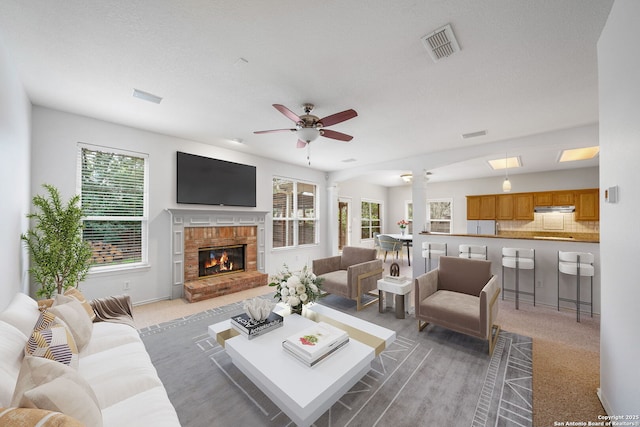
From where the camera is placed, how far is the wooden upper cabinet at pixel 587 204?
247 inches

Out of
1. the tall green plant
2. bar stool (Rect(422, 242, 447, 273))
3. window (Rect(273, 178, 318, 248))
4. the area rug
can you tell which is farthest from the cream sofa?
bar stool (Rect(422, 242, 447, 273))

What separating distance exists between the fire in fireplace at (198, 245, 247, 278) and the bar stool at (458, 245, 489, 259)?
172 inches

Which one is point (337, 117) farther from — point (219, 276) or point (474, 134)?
point (219, 276)

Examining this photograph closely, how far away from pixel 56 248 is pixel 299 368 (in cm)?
301

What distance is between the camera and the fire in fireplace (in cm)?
479

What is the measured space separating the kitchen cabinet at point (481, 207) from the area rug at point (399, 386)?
19.5 ft

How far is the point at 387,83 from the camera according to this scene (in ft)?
8.57

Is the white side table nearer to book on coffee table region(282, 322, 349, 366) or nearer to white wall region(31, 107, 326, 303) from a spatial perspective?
book on coffee table region(282, 322, 349, 366)

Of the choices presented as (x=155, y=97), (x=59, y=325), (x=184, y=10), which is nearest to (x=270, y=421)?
(x=59, y=325)

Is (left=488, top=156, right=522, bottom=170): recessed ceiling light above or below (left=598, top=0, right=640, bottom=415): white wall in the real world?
above

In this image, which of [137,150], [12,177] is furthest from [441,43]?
[137,150]

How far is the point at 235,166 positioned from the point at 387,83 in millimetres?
3563

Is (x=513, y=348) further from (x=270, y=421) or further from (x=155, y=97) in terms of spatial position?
(x=155, y=97)

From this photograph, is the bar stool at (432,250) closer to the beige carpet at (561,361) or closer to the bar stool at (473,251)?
the bar stool at (473,251)
